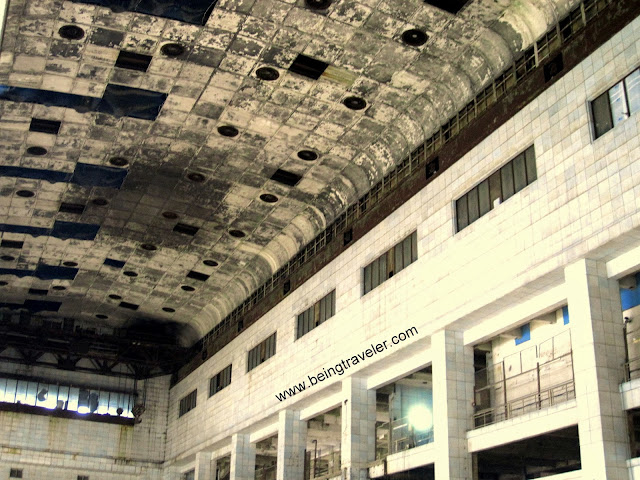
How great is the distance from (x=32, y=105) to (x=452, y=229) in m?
14.5

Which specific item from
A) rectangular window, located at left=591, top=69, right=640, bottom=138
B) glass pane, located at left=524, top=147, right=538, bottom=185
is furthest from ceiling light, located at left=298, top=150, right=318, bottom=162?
rectangular window, located at left=591, top=69, right=640, bottom=138

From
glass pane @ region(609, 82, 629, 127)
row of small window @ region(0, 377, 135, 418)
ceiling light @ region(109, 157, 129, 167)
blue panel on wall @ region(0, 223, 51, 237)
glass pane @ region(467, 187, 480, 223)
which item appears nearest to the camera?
glass pane @ region(609, 82, 629, 127)

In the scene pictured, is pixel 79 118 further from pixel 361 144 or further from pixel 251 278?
pixel 251 278

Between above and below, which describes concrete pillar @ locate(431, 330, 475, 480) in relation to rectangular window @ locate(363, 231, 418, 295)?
below

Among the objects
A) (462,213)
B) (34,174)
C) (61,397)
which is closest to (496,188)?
(462,213)

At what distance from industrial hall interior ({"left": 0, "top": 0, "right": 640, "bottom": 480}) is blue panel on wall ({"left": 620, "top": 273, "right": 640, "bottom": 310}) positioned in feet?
0.26

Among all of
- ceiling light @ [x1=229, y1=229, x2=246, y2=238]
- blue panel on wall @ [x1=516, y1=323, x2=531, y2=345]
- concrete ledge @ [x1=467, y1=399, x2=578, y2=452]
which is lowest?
concrete ledge @ [x1=467, y1=399, x2=578, y2=452]

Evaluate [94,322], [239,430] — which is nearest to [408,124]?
[239,430]

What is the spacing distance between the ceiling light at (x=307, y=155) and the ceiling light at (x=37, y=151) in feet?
30.4

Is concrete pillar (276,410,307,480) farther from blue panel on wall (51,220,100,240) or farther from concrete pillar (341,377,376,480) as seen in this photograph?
blue panel on wall (51,220,100,240)

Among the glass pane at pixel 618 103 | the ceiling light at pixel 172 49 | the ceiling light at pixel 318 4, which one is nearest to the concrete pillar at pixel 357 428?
the ceiling light at pixel 172 49

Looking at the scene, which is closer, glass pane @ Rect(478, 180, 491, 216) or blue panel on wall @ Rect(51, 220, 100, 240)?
glass pane @ Rect(478, 180, 491, 216)

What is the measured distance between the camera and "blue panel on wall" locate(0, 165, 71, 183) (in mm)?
32250

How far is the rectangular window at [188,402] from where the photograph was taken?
152 feet
